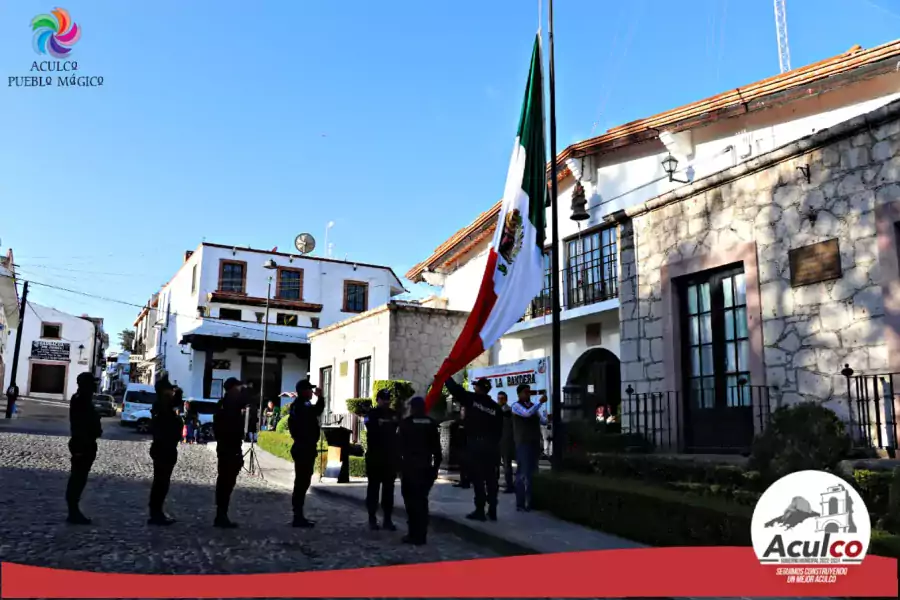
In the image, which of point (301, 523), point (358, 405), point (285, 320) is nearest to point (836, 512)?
point (301, 523)

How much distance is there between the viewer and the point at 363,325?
68.1 ft

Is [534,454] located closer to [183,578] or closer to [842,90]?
[183,578]

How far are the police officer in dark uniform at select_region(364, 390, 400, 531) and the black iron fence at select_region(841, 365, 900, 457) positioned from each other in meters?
4.95

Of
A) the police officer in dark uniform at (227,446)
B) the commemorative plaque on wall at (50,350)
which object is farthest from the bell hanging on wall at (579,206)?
the commemorative plaque on wall at (50,350)

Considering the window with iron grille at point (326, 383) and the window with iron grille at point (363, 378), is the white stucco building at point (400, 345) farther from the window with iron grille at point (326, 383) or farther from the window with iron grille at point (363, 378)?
the window with iron grille at point (326, 383)

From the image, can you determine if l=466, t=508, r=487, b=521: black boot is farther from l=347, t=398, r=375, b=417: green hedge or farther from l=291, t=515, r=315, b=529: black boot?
l=347, t=398, r=375, b=417: green hedge

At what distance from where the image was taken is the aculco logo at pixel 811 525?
530 centimetres

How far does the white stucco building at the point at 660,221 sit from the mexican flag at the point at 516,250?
1.82 metres

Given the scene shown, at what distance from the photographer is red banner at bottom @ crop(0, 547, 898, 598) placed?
4.94 metres

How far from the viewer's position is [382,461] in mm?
8266

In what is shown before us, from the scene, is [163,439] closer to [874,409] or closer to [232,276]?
[874,409]

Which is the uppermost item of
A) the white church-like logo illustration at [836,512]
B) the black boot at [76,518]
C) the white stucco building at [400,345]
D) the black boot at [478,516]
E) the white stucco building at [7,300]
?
the white stucco building at [7,300]

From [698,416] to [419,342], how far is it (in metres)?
10.5

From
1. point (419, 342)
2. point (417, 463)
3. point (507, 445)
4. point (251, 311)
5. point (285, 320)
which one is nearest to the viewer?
point (417, 463)
